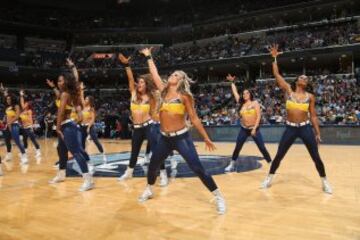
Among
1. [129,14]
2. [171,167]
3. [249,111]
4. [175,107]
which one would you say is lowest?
[171,167]

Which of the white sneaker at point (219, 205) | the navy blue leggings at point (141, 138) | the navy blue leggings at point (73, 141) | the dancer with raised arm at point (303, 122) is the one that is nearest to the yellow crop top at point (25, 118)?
the navy blue leggings at point (73, 141)

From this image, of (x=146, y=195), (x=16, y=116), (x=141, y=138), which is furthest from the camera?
(x=16, y=116)

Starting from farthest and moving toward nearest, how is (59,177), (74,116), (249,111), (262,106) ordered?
(262,106) → (249,111) → (59,177) → (74,116)

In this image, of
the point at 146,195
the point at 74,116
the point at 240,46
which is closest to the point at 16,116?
the point at 74,116

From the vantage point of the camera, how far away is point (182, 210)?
5.25 metres

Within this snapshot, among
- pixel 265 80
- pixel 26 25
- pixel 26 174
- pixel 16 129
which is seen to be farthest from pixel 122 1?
pixel 26 174

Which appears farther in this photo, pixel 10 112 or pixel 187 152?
pixel 10 112

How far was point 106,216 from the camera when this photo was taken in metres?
4.98

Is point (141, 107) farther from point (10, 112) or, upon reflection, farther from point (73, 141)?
point (10, 112)

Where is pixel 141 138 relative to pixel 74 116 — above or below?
below

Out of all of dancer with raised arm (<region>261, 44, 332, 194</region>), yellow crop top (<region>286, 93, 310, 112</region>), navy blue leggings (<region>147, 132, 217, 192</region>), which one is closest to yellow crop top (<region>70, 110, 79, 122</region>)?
navy blue leggings (<region>147, 132, 217, 192</region>)

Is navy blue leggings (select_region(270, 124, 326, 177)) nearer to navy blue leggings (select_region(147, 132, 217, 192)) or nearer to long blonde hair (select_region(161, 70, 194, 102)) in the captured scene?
navy blue leggings (select_region(147, 132, 217, 192))

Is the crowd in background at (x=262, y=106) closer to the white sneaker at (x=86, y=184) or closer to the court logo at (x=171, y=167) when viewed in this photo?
the court logo at (x=171, y=167)

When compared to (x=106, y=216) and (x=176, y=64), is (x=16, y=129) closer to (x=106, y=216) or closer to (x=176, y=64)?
(x=106, y=216)
